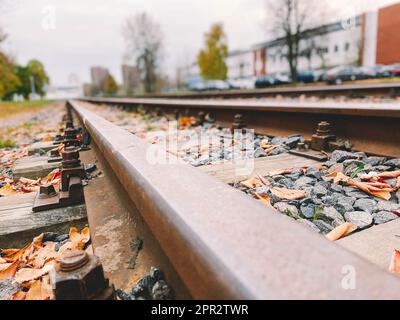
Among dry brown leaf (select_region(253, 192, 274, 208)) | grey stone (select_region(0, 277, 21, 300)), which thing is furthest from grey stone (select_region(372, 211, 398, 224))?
grey stone (select_region(0, 277, 21, 300))

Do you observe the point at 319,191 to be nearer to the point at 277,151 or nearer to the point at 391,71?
the point at 277,151

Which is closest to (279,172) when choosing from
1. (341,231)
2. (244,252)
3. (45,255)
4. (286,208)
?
(286,208)

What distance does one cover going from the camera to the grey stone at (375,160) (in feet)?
7.98

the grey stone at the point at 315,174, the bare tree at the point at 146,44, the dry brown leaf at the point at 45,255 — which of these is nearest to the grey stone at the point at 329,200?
the grey stone at the point at 315,174

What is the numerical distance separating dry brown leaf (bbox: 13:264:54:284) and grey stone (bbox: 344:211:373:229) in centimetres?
134

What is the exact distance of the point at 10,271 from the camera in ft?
5.19

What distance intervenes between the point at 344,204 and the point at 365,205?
10cm

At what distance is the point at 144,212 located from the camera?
1.14 meters

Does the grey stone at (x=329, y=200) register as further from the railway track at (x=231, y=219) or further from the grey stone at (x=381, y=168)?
the grey stone at (x=381, y=168)

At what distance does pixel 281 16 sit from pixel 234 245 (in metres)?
35.5

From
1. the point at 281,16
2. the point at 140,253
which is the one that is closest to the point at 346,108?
the point at 140,253

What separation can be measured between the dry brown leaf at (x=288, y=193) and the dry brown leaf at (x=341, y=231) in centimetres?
41
